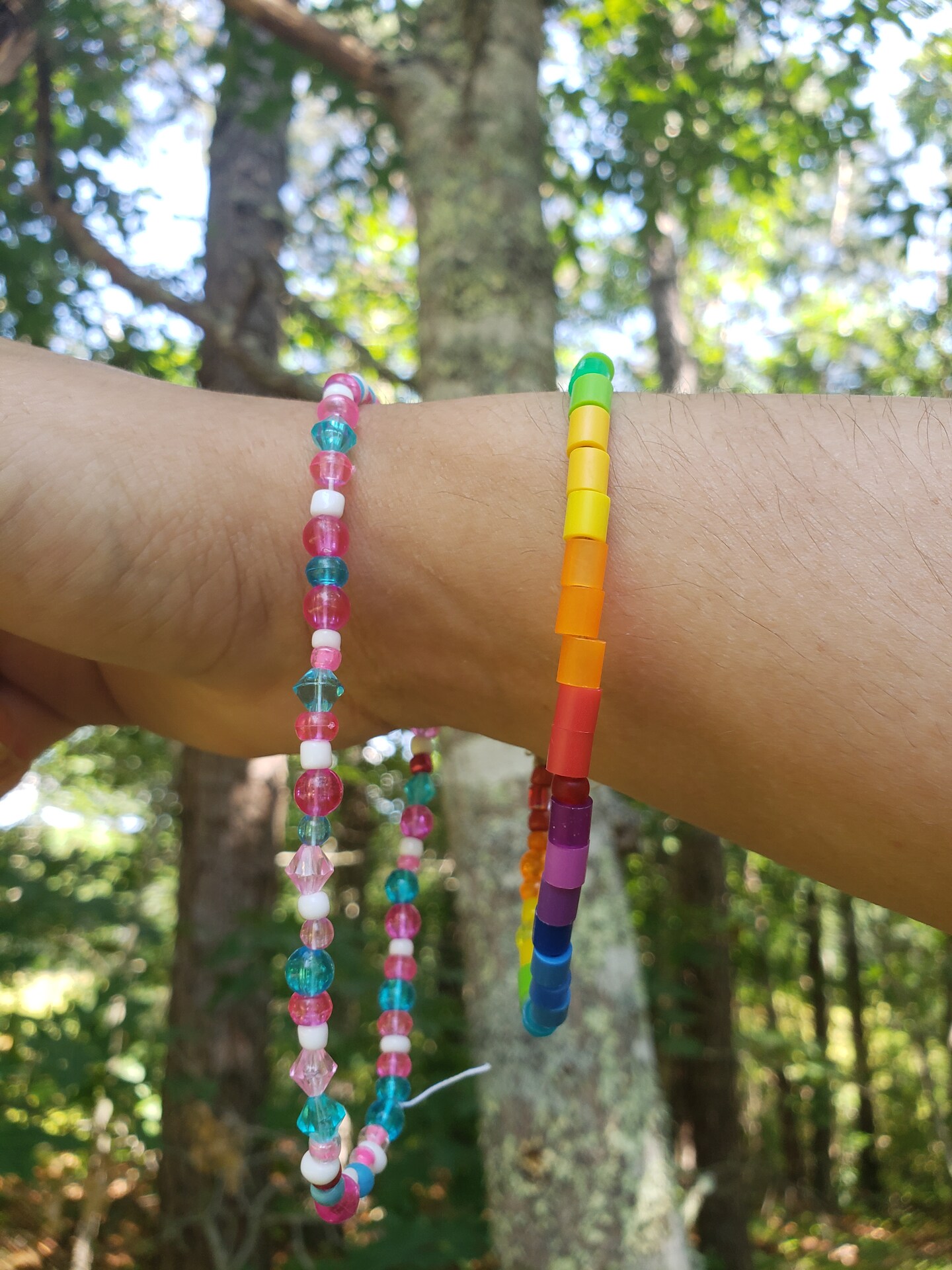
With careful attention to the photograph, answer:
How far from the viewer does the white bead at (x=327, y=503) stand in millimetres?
885

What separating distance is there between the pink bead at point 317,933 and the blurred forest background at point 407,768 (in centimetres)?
109

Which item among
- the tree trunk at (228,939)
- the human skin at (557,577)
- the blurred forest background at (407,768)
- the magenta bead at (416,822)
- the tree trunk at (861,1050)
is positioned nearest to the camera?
the human skin at (557,577)

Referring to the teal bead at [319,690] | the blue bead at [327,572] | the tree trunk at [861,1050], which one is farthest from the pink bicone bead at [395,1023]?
the tree trunk at [861,1050]

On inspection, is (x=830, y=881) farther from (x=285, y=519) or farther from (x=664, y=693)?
(x=285, y=519)

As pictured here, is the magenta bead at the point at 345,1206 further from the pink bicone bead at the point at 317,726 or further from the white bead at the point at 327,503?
the white bead at the point at 327,503

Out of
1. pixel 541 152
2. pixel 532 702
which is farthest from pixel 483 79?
pixel 532 702

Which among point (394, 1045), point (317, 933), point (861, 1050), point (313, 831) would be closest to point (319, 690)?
point (313, 831)

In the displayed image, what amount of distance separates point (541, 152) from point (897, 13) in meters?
1.68

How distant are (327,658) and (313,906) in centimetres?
26

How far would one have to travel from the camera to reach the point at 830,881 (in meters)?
0.80

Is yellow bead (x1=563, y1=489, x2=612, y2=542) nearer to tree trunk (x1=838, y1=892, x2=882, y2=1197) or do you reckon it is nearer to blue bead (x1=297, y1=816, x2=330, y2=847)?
blue bead (x1=297, y1=816, x2=330, y2=847)

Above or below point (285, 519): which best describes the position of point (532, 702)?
below

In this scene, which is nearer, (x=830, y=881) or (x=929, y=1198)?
(x=830, y=881)

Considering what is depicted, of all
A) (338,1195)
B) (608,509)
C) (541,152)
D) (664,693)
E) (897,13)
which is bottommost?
(338,1195)
